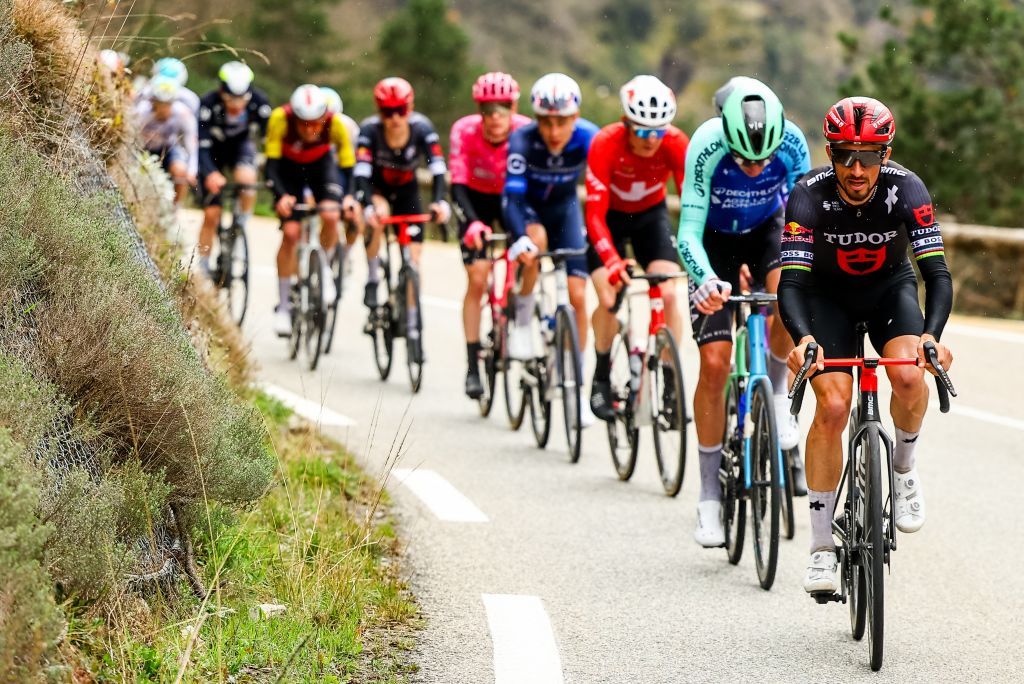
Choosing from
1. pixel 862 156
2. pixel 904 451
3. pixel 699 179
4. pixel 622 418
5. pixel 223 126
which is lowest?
pixel 622 418

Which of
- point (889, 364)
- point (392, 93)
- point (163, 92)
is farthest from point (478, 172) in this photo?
point (889, 364)

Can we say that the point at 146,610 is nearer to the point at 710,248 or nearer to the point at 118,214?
the point at 118,214

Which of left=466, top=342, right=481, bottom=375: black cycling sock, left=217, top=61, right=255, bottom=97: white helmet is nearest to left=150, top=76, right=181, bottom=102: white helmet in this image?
left=217, top=61, right=255, bottom=97: white helmet

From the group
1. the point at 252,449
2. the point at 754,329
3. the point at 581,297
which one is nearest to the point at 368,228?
the point at 581,297

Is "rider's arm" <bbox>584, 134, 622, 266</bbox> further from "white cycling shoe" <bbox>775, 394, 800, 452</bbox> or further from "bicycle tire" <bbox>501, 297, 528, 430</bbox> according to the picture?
"bicycle tire" <bbox>501, 297, 528, 430</bbox>

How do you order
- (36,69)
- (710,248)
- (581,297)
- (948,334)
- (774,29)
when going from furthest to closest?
(774,29), (948,334), (581,297), (710,248), (36,69)

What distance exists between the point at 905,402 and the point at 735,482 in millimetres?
1342

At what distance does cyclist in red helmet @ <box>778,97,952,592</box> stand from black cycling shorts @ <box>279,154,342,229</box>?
26.4ft

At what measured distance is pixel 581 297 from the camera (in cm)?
994

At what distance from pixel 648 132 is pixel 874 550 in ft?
11.9

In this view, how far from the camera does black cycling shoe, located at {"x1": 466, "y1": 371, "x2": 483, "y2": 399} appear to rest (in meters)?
11.0

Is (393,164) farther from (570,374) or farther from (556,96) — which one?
(570,374)

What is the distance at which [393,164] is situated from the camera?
1295 centimetres


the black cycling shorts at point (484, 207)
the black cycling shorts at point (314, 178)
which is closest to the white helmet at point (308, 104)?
the black cycling shorts at point (314, 178)
